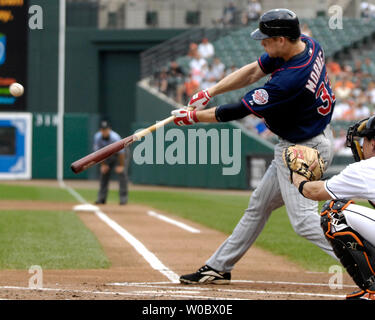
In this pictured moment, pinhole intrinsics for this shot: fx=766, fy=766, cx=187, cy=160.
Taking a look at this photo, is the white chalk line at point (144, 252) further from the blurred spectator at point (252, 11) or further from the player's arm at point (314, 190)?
the blurred spectator at point (252, 11)

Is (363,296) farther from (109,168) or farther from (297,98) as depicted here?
(109,168)

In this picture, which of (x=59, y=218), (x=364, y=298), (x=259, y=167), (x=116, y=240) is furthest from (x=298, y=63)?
(x=259, y=167)

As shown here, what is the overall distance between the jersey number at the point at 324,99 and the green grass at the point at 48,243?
2.69 metres

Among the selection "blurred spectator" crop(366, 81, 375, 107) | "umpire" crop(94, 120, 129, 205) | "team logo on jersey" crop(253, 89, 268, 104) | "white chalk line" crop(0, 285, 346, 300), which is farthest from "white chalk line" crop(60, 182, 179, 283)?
"blurred spectator" crop(366, 81, 375, 107)

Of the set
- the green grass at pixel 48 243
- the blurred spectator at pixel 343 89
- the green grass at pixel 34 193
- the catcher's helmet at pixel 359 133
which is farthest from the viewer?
the blurred spectator at pixel 343 89

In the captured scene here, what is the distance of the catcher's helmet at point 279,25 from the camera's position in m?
5.09

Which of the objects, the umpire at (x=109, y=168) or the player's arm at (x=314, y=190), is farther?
the umpire at (x=109, y=168)

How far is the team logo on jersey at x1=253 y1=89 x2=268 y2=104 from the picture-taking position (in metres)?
5.03

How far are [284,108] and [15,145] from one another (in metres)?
20.0

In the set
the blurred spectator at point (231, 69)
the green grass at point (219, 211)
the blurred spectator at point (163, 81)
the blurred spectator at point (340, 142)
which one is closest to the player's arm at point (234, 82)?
the green grass at point (219, 211)

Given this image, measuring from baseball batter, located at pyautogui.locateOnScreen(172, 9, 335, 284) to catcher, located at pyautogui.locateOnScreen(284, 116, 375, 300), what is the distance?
0.59 meters

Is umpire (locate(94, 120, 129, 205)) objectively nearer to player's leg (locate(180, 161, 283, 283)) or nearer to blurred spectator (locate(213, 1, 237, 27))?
player's leg (locate(180, 161, 283, 283))

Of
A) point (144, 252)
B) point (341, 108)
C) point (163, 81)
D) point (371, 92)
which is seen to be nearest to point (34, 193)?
point (163, 81)
